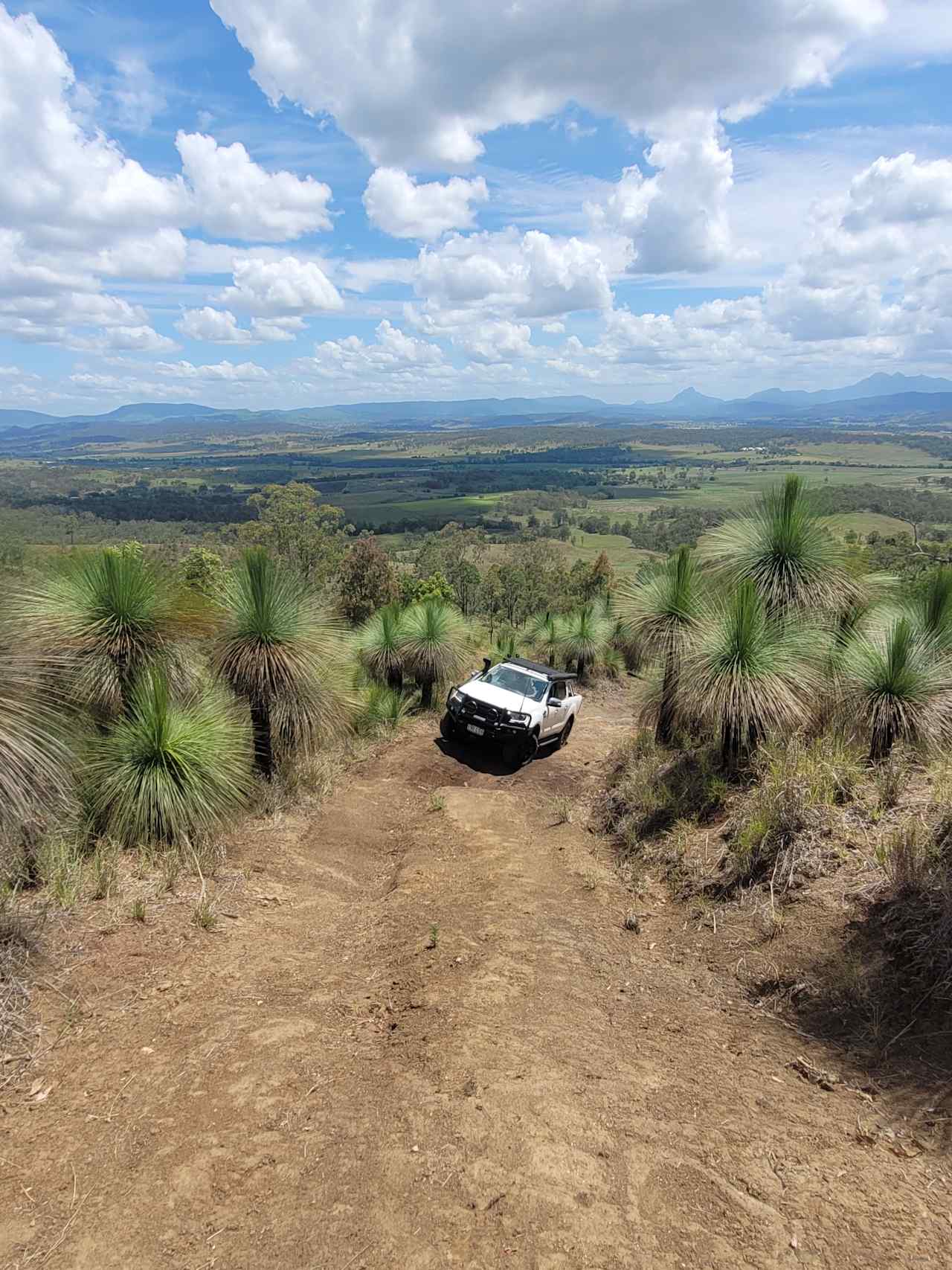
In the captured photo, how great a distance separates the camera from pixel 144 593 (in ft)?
23.3

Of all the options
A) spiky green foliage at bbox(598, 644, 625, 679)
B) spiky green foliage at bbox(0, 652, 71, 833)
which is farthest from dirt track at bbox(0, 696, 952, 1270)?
spiky green foliage at bbox(598, 644, 625, 679)

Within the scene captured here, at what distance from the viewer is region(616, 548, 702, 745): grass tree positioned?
9500mm

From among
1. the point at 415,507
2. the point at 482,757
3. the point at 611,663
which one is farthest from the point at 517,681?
the point at 415,507

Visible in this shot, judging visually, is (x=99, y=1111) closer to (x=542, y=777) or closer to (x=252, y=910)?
(x=252, y=910)

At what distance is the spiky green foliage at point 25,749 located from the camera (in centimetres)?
431

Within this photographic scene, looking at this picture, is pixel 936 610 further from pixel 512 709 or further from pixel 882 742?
pixel 512 709

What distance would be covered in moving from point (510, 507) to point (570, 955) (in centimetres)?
12046

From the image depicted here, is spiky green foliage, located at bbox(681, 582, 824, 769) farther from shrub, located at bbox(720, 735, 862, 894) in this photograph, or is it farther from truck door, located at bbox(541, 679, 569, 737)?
truck door, located at bbox(541, 679, 569, 737)

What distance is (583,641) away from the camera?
71.1 ft

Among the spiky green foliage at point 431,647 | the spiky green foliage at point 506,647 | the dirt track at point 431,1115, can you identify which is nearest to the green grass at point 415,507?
the spiky green foliage at point 506,647

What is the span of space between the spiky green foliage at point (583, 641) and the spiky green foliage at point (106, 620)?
15.8 m

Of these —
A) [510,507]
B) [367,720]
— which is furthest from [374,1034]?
Answer: [510,507]

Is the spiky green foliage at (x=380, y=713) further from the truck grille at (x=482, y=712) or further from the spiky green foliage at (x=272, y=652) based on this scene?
the spiky green foliage at (x=272, y=652)

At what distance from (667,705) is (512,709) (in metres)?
3.20
